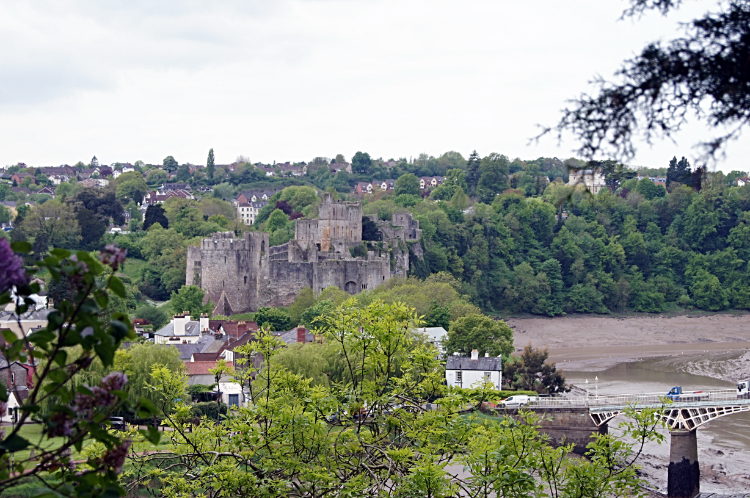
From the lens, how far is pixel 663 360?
53031mm

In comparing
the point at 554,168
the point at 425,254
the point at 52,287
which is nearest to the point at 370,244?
the point at 425,254

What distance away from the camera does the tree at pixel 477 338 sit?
3994 cm

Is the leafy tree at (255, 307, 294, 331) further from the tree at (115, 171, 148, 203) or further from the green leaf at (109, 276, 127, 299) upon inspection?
the tree at (115, 171, 148, 203)

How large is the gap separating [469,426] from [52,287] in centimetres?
3866

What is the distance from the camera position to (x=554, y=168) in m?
156

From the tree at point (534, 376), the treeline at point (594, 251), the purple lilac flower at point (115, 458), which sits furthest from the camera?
the treeline at point (594, 251)

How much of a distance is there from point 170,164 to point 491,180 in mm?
71094

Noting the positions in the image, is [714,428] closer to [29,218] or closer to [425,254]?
[425,254]

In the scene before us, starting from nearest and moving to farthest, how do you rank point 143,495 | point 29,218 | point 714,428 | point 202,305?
point 143,495
point 714,428
point 202,305
point 29,218

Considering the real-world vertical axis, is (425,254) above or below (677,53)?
below

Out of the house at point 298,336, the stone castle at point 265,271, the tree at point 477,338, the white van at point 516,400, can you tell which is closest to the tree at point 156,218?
the stone castle at point 265,271

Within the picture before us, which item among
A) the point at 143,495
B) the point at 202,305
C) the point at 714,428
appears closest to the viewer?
the point at 143,495

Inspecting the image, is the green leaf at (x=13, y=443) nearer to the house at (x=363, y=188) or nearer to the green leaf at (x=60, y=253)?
the green leaf at (x=60, y=253)

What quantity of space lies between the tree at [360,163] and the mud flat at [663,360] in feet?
262
